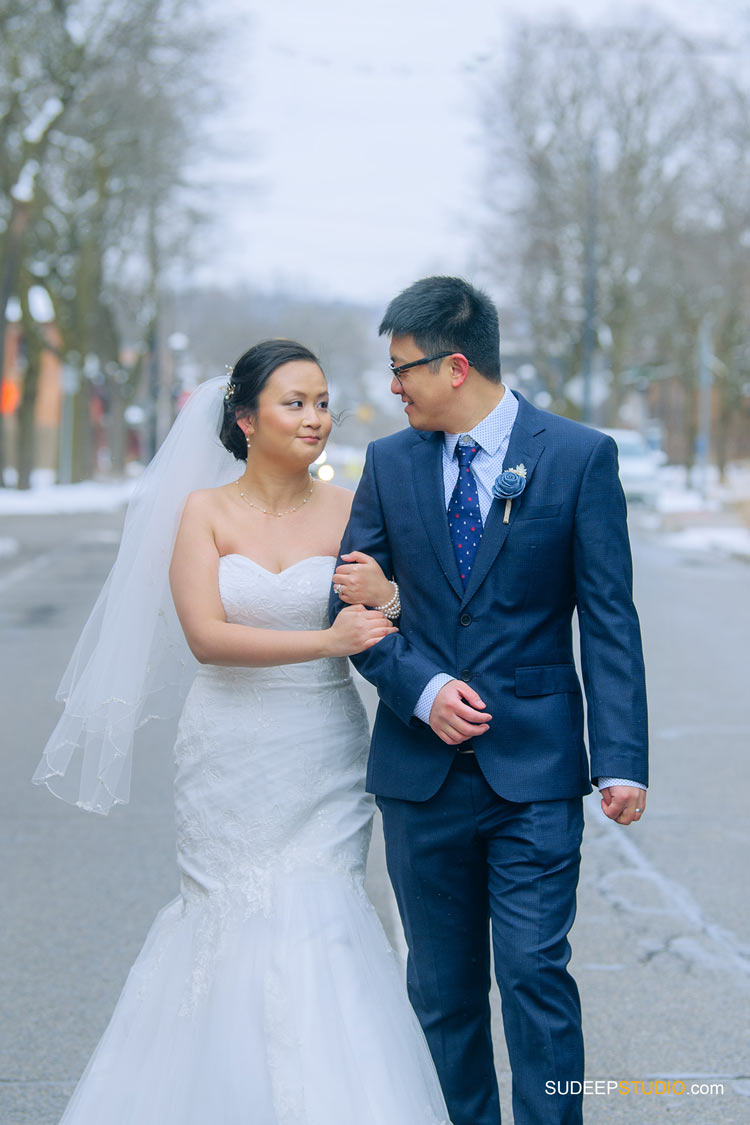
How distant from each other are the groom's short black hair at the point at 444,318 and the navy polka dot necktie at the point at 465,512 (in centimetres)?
19

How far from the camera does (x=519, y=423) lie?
137 inches

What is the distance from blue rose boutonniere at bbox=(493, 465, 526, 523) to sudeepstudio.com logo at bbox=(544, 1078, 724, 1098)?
1.76m

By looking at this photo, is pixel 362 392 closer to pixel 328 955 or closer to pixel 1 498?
pixel 1 498

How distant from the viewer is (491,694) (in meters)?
3.34

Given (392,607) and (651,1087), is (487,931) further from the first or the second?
(651,1087)

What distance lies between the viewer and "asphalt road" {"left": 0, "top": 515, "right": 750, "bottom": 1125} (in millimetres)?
4270

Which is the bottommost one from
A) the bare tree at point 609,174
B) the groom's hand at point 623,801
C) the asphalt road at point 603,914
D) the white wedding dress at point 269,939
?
the asphalt road at point 603,914

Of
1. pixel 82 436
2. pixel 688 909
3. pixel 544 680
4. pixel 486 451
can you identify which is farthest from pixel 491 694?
pixel 82 436

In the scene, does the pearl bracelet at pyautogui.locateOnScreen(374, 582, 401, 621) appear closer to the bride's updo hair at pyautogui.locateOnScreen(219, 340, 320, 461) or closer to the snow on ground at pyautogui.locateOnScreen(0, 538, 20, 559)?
the bride's updo hair at pyautogui.locateOnScreen(219, 340, 320, 461)

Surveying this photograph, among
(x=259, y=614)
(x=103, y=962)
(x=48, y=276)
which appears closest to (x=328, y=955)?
(x=259, y=614)

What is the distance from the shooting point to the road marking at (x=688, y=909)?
5.20m

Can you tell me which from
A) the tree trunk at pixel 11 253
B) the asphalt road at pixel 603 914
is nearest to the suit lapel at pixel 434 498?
the asphalt road at pixel 603 914

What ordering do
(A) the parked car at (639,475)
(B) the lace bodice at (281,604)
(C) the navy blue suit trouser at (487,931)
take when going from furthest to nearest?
(A) the parked car at (639,475)
(B) the lace bodice at (281,604)
(C) the navy blue suit trouser at (487,931)

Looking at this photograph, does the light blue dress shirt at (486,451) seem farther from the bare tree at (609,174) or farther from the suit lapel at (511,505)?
the bare tree at (609,174)
